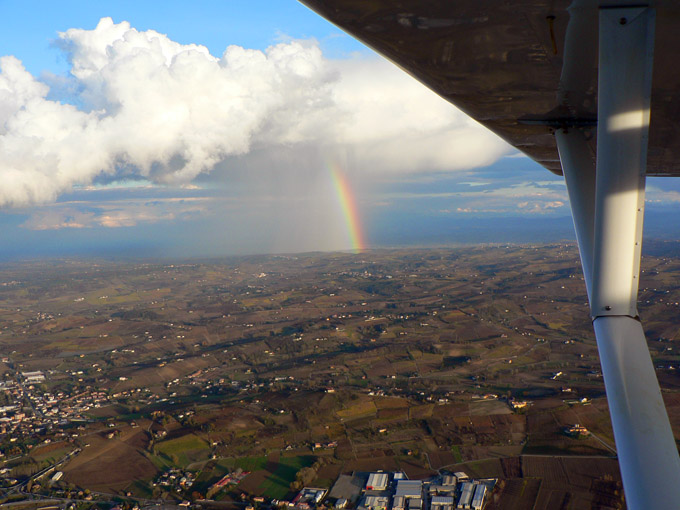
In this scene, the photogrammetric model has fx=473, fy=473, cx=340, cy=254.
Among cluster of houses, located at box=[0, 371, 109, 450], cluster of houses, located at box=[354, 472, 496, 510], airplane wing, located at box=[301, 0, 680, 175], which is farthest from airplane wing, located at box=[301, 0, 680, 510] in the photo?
cluster of houses, located at box=[0, 371, 109, 450]

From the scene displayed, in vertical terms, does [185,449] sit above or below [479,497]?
below

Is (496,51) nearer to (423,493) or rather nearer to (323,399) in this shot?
(423,493)

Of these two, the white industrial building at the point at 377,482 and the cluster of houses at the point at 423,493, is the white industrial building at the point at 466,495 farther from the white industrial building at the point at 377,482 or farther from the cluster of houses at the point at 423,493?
the white industrial building at the point at 377,482

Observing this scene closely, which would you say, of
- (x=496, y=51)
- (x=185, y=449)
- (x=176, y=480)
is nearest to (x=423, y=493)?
(x=176, y=480)

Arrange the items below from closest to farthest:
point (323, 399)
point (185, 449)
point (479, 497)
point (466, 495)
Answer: point (479, 497)
point (466, 495)
point (185, 449)
point (323, 399)

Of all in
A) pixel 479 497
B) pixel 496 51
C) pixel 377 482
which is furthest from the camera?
pixel 377 482

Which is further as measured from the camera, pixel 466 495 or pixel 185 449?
pixel 185 449

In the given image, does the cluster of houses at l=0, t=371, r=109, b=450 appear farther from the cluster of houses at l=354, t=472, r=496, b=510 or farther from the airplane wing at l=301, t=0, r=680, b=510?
the airplane wing at l=301, t=0, r=680, b=510

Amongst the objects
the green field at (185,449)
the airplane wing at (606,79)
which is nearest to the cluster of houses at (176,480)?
the green field at (185,449)

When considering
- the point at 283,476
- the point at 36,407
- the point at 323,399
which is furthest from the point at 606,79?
the point at 36,407

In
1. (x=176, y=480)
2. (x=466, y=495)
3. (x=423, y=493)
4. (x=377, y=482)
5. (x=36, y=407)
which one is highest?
(x=466, y=495)
